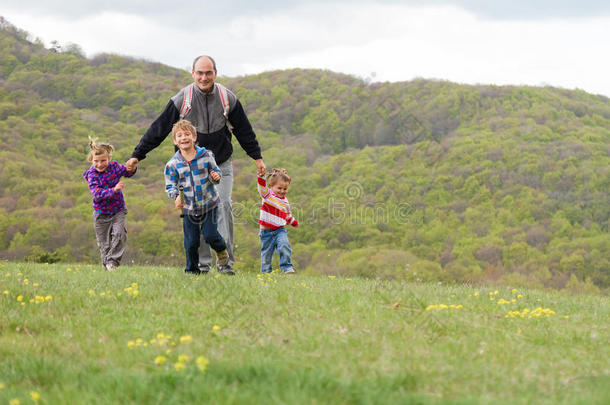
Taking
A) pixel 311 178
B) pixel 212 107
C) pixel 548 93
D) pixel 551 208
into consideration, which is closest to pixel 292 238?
pixel 311 178

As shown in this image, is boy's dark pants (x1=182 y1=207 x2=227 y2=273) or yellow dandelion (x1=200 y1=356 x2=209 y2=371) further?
boy's dark pants (x1=182 y1=207 x2=227 y2=273)

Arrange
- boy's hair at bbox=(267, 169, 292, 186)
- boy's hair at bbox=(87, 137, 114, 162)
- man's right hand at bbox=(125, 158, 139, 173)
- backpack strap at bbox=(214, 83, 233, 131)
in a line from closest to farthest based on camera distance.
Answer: backpack strap at bbox=(214, 83, 233, 131) → man's right hand at bbox=(125, 158, 139, 173) → boy's hair at bbox=(87, 137, 114, 162) → boy's hair at bbox=(267, 169, 292, 186)

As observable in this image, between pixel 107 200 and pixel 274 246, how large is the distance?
296 cm

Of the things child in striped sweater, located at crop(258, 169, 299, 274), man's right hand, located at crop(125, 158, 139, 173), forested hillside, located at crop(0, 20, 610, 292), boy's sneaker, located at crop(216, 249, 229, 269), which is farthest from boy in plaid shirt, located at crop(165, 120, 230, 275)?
forested hillside, located at crop(0, 20, 610, 292)

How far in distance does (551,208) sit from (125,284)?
81072mm

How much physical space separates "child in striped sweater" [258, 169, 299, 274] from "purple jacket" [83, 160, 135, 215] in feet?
7.48

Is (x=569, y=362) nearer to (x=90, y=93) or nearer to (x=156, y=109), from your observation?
(x=156, y=109)

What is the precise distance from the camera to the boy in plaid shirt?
7703 mm

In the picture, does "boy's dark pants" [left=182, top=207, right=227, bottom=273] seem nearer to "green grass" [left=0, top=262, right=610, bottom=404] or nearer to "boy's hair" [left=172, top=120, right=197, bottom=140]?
"boy's hair" [left=172, top=120, right=197, bottom=140]

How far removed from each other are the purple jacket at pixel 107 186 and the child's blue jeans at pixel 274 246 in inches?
99.0

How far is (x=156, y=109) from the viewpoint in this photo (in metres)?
119

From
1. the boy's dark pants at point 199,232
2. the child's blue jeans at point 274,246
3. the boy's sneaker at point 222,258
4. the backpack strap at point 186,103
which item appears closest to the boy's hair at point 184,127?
the backpack strap at point 186,103

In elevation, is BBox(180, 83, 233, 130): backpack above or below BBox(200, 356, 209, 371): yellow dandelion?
above

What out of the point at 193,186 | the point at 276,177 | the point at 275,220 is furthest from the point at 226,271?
the point at 276,177
